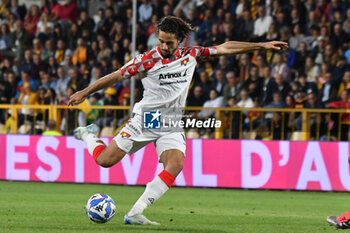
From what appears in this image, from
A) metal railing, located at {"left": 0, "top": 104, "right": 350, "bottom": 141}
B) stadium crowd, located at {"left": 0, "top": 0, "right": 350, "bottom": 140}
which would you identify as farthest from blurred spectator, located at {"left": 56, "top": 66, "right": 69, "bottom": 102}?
metal railing, located at {"left": 0, "top": 104, "right": 350, "bottom": 141}

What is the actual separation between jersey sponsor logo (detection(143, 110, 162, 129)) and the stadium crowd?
6.81 meters

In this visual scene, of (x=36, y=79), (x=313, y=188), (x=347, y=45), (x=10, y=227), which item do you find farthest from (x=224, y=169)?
(x=10, y=227)

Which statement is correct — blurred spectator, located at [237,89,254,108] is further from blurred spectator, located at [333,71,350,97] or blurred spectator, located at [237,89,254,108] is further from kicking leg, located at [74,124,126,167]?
kicking leg, located at [74,124,126,167]

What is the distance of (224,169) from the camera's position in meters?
14.4

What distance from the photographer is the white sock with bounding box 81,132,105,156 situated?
335 inches

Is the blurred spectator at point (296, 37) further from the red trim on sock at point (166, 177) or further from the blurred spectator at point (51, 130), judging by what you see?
the red trim on sock at point (166, 177)

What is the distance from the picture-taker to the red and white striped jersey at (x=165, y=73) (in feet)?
25.6

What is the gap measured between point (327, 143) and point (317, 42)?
9.63 feet

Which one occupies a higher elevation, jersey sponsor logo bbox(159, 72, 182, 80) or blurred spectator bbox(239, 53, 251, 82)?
blurred spectator bbox(239, 53, 251, 82)

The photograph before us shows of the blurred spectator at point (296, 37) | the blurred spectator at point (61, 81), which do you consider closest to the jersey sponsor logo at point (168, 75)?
the blurred spectator at point (296, 37)

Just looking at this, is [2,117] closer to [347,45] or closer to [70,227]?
[347,45]

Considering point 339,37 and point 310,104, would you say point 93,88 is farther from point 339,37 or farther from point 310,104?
point 339,37

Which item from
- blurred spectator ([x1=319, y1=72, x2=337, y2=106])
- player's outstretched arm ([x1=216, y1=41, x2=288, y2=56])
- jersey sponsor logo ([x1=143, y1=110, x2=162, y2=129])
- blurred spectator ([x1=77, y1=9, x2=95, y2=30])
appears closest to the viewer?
player's outstretched arm ([x1=216, y1=41, x2=288, y2=56])

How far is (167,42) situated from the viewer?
25.2ft
